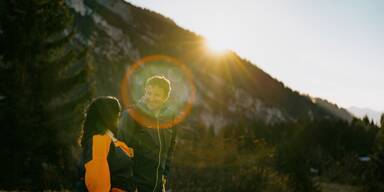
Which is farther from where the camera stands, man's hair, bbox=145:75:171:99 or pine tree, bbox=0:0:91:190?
pine tree, bbox=0:0:91:190

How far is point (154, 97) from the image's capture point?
12.0 feet

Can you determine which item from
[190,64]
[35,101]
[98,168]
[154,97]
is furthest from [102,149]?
[190,64]

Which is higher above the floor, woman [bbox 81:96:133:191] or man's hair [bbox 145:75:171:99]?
man's hair [bbox 145:75:171:99]

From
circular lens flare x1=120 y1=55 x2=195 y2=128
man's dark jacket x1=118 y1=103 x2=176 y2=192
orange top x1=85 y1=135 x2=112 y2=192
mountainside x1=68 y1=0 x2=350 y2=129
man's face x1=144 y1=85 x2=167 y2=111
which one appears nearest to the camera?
orange top x1=85 y1=135 x2=112 y2=192

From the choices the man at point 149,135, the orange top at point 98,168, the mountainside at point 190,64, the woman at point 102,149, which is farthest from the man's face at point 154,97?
the mountainside at point 190,64

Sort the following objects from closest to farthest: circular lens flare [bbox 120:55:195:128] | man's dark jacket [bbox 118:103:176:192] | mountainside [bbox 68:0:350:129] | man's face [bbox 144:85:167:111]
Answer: man's dark jacket [bbox 118:103:176:192] < man's face [bbox 144:85:167:111] < mountainside [bbox 68:0:350:129] < circular lens flare [bbox 120:55:195:128]

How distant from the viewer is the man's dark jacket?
139 inches

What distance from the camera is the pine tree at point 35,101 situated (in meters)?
15.6

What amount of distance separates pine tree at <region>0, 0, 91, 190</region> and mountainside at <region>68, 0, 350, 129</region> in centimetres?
2093

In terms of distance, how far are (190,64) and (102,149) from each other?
51.9m

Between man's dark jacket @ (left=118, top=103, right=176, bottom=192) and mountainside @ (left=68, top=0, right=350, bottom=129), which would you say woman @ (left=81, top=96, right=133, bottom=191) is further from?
mountainside @ (left=68, top=0, right=350, bottom=129)

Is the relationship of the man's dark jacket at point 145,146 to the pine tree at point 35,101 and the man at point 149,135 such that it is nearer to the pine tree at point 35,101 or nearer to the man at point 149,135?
the man at point 149,135

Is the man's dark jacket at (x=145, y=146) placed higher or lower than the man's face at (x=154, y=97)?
lower

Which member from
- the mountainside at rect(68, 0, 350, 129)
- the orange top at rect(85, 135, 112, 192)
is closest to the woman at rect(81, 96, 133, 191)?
the orange top at rect(85, 135, 112, 192)
